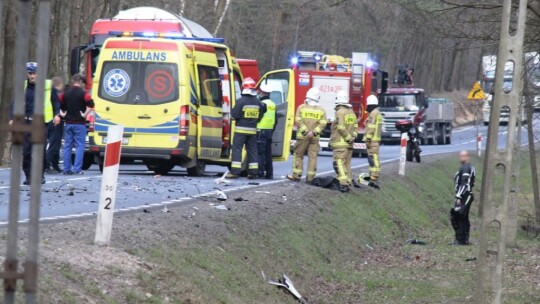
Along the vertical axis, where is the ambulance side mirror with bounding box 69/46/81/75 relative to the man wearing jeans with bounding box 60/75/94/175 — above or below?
above

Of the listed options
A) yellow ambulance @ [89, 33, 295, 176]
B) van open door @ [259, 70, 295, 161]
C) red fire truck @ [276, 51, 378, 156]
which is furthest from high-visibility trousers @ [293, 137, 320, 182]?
red fire truck @ [276, 51, 378, 156]

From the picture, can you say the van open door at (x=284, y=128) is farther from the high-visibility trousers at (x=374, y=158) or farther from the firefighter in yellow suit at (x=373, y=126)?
the high-visibility trousers at (x=374, y=158)

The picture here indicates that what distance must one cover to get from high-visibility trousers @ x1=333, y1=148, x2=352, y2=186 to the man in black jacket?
2.06m

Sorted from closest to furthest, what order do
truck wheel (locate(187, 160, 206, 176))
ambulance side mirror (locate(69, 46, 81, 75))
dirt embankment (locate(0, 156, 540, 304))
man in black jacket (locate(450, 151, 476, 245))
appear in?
dirt embankment (locate(0, 156, 540, 304)) → man in black jacket (locate(450, 151, 476, 245)) → truck wheel (locate(187, 160, 206, 176)) → ambulance side mirror (locate(69, 46, 81, 75))

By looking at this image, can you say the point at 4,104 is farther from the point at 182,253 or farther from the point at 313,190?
the point at 182,253

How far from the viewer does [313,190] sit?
68.1ft

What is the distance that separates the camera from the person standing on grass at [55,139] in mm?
20281

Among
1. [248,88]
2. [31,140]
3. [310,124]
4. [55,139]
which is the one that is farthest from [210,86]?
[31,140]

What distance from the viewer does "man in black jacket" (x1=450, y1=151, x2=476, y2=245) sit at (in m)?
19.4

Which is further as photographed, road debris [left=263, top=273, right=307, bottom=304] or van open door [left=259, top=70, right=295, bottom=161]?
van open door [left=259, top=70, right=295, bottom=161]

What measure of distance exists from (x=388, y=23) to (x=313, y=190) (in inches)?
1555

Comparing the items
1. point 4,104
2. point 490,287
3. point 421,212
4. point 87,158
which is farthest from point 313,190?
point 4,104

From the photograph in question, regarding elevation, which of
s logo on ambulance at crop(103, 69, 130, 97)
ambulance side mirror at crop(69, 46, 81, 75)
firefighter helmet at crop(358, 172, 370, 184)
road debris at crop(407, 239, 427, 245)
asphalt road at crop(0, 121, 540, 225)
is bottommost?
road debris at crop(407, 239, 427, 245)

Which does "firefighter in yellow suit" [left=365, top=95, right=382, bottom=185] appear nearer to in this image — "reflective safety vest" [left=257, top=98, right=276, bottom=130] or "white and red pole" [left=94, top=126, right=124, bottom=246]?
"reflective safety vest" [left=257, top=98, right=276, bottom=130]
